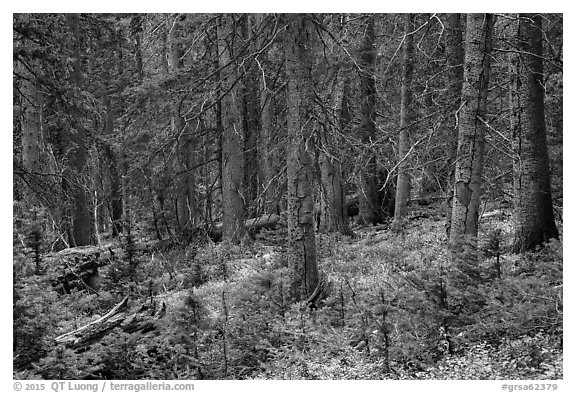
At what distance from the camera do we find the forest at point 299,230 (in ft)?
21.5

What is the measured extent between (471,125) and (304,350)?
12.9 feet

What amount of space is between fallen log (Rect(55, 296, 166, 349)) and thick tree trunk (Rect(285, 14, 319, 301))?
2.16 metres

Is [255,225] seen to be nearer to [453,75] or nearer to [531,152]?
[453,75]

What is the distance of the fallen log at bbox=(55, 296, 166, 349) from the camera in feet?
23.0

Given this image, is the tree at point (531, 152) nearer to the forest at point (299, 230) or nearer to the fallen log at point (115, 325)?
the forest at point (299, 230)

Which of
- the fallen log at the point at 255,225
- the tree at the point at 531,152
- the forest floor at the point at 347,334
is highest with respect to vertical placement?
the tree at the point at 531,152

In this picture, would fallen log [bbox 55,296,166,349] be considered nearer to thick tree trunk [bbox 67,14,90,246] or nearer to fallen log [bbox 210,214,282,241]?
thick tree trunk [bbox 67,14,90,246]

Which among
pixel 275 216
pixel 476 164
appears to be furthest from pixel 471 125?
pixel 275 216

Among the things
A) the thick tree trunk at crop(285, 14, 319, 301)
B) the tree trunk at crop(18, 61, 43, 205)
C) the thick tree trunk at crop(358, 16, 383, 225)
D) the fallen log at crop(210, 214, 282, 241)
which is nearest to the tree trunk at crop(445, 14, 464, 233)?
the thick tree trunk at crop(358, 16, 383, 225)

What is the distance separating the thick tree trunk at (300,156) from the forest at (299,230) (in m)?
0.03

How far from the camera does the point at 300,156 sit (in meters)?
8.16

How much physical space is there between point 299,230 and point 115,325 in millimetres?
2971

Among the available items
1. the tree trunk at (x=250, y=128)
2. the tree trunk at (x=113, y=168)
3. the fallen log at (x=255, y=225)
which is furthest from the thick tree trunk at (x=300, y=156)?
the tree trunk at (x=113, y=168)
